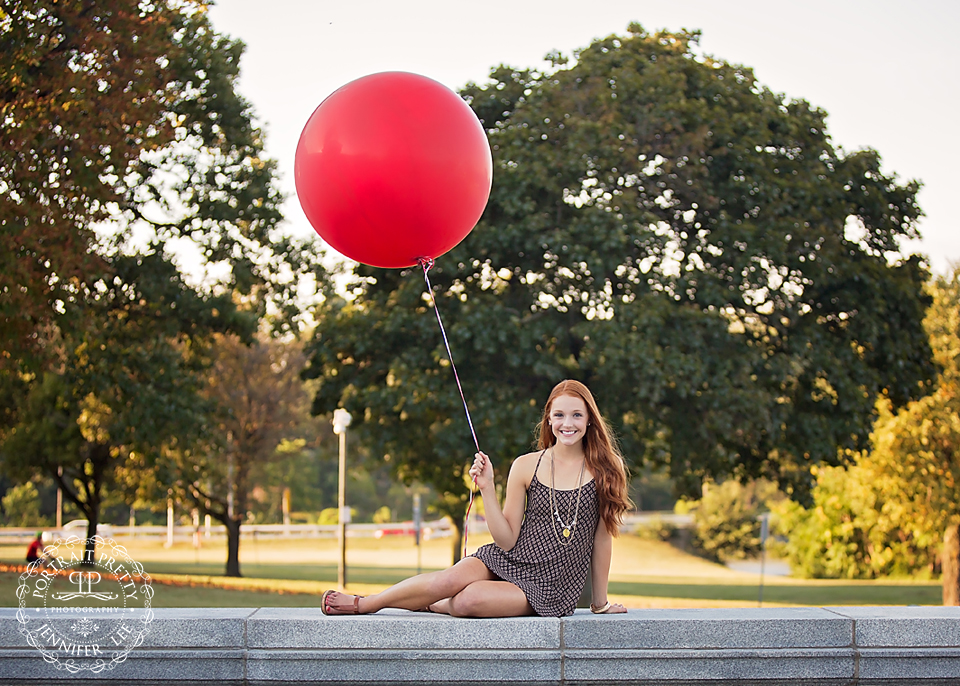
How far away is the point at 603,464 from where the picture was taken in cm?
518

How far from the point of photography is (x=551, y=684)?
15.1 ft

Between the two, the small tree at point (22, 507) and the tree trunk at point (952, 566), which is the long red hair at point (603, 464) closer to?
the tree trunk at point (952, 566)

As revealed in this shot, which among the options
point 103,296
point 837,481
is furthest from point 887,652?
point 837,481

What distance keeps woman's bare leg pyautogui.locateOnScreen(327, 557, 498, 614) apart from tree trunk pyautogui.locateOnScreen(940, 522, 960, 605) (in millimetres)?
20194

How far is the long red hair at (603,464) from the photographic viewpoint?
512cm

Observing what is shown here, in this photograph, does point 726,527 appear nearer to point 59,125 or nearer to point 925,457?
point 925,457

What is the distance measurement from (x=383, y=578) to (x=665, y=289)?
1648 cm

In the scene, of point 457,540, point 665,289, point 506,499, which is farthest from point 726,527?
point 506,499

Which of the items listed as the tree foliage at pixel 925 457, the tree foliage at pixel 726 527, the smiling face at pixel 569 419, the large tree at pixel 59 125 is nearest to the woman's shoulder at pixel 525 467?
the smiling face at pixel 569 419

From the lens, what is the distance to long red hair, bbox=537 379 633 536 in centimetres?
512

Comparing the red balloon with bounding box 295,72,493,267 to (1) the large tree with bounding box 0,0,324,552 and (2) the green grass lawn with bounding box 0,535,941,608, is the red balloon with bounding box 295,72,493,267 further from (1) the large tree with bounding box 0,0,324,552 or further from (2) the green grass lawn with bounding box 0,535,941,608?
(2) the green grass lawn with bounding box 0,535,941,608

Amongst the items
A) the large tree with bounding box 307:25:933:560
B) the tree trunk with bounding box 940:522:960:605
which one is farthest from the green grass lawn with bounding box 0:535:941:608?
the large tree with bounding box 307:25:933:560

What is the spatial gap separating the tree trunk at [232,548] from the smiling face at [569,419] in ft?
80.9

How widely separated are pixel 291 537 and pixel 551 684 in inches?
1751
